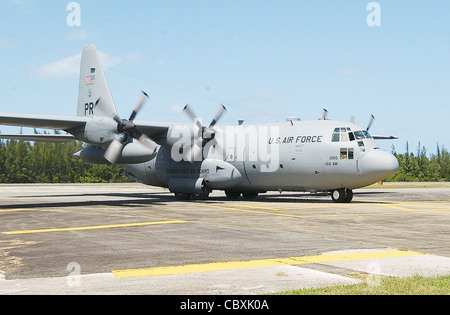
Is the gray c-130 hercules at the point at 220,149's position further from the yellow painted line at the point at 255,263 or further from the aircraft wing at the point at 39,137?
the yellow painted line at the point at 255,263

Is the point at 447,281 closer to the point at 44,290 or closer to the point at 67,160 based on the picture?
the point at 44,290

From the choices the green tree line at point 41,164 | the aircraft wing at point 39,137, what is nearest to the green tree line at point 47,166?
the green tree line at point 41,164

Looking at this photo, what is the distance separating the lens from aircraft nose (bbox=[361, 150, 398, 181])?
1109 inches

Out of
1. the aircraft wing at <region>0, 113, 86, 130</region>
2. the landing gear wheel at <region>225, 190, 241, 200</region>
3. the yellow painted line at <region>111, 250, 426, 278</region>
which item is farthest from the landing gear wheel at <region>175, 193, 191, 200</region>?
the yellow painted line at <region>111, 250, 426, 278</region>

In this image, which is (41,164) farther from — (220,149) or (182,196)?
(220,149)

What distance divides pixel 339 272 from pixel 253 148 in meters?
23.3

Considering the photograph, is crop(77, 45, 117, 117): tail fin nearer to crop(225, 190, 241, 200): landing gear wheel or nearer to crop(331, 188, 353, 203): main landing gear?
crop(225, 190, 241, 200): landing gear wheel

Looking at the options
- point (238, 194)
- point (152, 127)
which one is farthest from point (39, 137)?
point (238, 194)

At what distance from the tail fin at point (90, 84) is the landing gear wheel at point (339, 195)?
1489 cm

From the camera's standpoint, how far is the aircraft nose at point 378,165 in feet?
92.4

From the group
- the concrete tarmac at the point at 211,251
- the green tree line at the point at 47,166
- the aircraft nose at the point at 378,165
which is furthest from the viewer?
the green tree line at the point at 47,166

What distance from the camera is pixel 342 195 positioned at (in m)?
30.6

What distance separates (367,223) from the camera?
19.3 metres

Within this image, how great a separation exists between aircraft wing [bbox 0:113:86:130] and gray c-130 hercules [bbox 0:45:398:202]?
0.16ft
